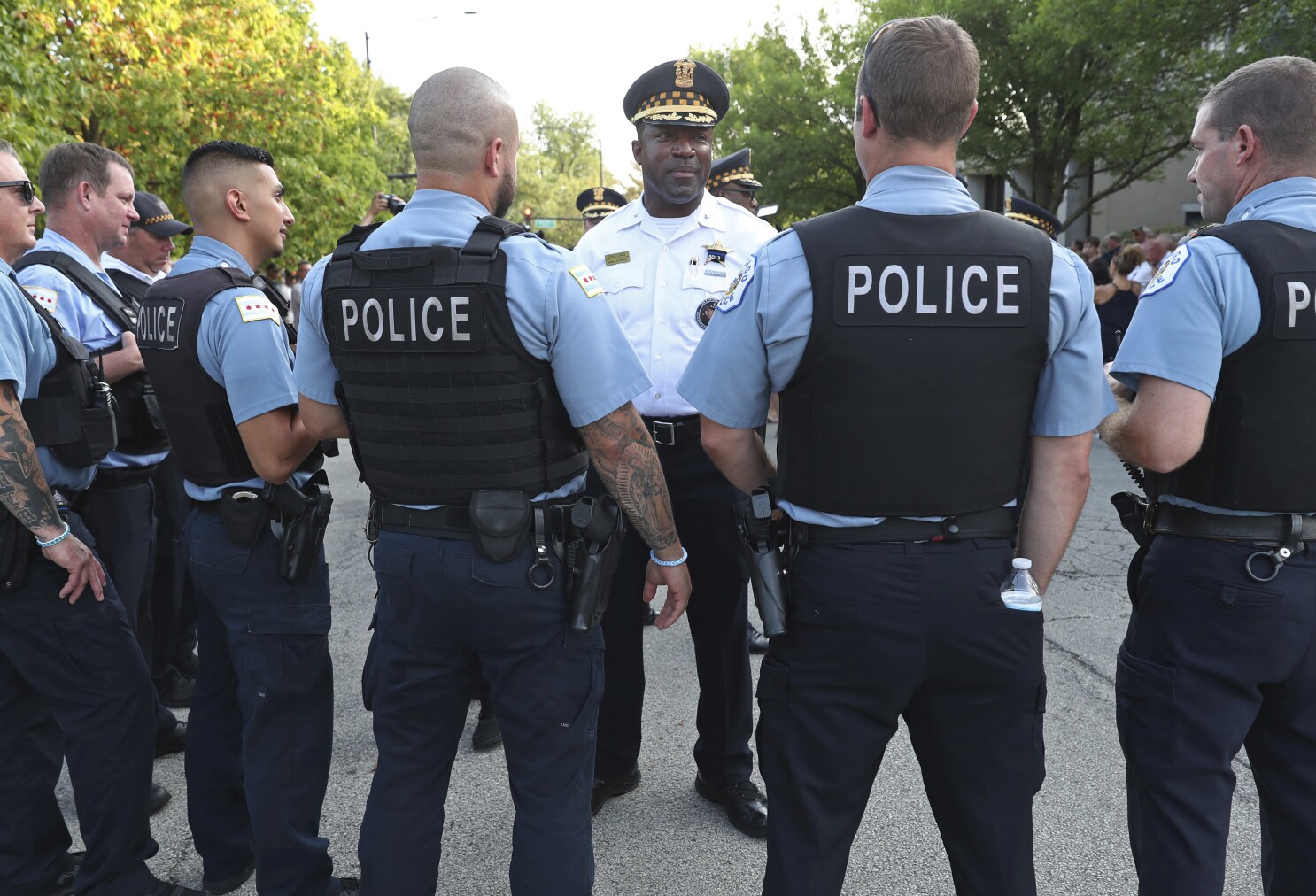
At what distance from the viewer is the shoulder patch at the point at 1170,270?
2.03 metres

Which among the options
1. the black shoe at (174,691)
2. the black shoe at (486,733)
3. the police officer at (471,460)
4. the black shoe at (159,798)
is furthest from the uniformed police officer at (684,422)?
the black shoe at (174,691)

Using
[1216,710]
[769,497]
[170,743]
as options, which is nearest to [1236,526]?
[1216,710]

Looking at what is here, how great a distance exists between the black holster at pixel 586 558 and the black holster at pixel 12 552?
150cm

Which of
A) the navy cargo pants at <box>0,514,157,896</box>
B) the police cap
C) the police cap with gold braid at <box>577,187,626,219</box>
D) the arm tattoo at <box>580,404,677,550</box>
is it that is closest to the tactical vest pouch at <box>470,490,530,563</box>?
the arm tattoo at <box>580,404,677,550</box>

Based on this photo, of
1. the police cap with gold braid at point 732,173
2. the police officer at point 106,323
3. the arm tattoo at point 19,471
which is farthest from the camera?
the police cap with gold braid at point 732,173

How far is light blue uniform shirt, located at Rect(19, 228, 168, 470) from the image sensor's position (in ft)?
11.3

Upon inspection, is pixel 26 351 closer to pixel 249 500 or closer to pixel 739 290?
pixel 249 500

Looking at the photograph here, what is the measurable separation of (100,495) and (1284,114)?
382cm

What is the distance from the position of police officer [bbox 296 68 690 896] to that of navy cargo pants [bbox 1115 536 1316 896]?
4.10 ft

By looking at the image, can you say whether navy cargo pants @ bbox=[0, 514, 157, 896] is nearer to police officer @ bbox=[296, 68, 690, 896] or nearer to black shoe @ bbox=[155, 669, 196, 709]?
police officer @ bbox=[296, 68, 690, 896]

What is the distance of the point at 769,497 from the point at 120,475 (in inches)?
104

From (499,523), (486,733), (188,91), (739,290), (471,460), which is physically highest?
(188,91)

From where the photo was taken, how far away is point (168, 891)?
276 centimetres

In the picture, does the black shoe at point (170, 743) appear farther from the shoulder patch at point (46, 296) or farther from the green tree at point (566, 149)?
the green tree at point (566, 149)
